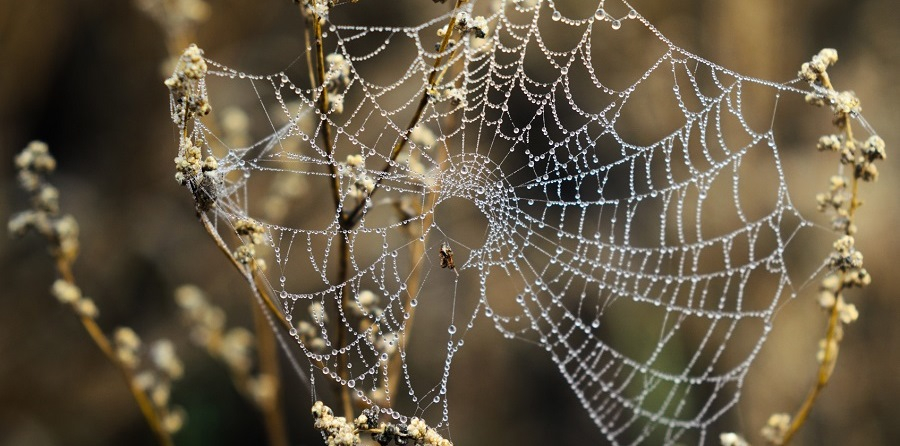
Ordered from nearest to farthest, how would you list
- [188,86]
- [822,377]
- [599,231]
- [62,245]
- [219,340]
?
[188,86] < [822,377] < [62,245] < [219,340] < [599,231]

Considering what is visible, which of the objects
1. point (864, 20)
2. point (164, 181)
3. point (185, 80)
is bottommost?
point (185, 80)

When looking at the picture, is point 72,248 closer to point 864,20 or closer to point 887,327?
point 887,327

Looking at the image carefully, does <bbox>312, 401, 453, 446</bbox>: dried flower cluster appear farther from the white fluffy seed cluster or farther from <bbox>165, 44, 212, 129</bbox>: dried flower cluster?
the white fluffy seed cluster

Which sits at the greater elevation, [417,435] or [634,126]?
[634,126]

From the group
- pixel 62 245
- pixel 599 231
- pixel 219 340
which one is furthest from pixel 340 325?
pixel 599 231

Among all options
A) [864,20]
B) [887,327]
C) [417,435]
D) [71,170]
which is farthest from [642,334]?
[71,170]

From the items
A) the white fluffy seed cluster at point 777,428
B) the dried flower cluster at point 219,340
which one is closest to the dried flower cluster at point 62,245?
the dried flower cluster at point 219,340

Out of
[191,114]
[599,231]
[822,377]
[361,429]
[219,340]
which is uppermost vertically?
[599,231]

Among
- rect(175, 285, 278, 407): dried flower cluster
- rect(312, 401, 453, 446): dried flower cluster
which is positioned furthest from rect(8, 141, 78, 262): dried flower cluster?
rect(312, 401, 453, 446): dried flower cluster

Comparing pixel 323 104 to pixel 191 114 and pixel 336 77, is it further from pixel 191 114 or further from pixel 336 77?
pixel 191 114
